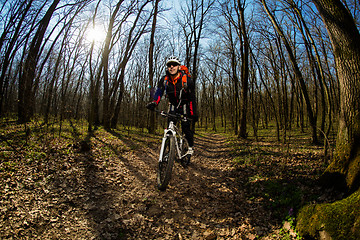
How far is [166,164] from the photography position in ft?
13.5

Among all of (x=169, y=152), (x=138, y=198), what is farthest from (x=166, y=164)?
(x=138, y=198)

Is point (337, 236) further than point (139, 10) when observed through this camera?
No

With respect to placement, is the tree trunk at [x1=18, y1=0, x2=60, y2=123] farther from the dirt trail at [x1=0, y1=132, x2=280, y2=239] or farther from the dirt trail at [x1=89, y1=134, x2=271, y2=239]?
the dirt trail at [x1=89, y1=134, x2=271, y2=239]

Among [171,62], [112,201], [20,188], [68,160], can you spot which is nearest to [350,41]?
[171,62]

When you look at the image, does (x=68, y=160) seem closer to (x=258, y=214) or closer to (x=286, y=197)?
(x=258, y=214)

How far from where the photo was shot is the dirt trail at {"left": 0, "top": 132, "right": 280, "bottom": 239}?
279 centimetres

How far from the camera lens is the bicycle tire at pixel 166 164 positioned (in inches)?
147

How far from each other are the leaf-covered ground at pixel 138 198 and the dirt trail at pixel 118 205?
0.05 ft

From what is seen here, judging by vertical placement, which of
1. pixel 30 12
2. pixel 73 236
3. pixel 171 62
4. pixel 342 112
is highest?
pixel 30 12

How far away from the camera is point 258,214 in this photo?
3254mm

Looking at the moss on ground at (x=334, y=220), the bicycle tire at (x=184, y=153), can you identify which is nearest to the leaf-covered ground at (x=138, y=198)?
the moss on ground at (x=334, y=220)

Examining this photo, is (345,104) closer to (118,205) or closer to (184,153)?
(184,153)

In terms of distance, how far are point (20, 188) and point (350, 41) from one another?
7.07 metres

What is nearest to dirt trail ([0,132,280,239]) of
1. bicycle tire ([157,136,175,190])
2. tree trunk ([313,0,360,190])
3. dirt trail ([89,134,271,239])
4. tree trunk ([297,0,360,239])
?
dirt trail ([89,134,271,239])
